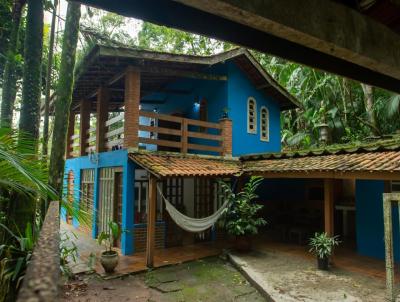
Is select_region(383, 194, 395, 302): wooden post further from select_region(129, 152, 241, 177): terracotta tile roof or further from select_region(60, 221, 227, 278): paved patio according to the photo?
select_region(60, 221, 227, 278): paved patio

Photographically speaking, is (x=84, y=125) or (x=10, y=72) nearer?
(x=10, y=72)

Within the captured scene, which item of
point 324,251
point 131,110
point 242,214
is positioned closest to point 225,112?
point 131,110

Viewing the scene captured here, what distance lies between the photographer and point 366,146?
25.7 ft

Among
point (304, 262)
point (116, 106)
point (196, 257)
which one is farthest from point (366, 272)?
point (116, 106)

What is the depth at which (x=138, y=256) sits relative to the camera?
27.4 ft

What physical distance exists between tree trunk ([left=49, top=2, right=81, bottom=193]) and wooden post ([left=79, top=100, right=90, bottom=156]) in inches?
238

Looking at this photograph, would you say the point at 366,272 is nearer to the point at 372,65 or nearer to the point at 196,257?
the point at 196,257

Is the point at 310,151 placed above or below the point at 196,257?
above

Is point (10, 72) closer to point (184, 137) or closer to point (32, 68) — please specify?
point (32, 68)

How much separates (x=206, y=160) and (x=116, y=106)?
19.6 ft

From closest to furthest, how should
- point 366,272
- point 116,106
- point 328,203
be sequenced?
point 366,272 < point 328,203 < point 116,106

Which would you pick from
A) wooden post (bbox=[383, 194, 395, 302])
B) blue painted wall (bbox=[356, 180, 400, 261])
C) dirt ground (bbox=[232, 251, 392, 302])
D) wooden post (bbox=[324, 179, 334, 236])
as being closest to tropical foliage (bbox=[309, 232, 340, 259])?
wooden post (bbox=[324, 179, 334, 236])

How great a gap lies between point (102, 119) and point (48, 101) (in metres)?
2.37

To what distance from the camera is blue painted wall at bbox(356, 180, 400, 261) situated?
8.12 metres
